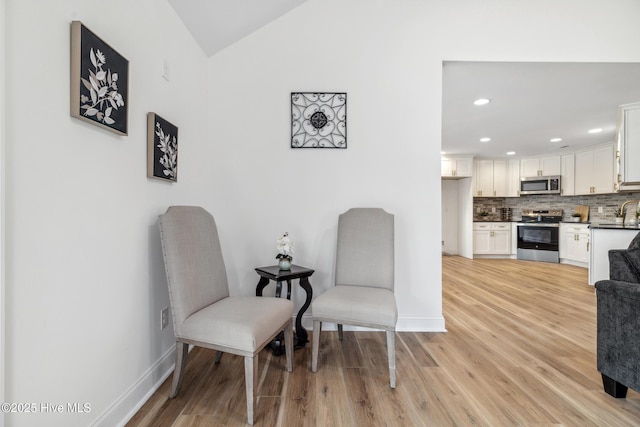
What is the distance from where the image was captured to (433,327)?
248 centimetres

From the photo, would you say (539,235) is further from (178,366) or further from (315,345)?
(178,366)

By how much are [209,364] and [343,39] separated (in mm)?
2698

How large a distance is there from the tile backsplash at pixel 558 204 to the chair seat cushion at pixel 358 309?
6126 millimetres

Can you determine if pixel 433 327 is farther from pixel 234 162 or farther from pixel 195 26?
pixel 195 26

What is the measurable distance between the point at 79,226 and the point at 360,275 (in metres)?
1.67

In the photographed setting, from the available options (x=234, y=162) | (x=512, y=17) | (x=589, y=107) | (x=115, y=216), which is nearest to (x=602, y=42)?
(x=512, y=17)

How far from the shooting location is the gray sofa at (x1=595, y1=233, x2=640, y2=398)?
4.66ft

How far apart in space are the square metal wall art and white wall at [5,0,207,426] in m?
0.99

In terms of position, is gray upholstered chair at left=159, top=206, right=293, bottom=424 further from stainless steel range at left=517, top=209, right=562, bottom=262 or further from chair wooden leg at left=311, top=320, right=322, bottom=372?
stainless steel range at left=517, top=209, right=562, bottom=262

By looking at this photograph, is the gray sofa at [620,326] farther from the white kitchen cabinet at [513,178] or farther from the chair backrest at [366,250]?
the white kitchen cabinet at [513,178]

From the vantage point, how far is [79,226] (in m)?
1.15

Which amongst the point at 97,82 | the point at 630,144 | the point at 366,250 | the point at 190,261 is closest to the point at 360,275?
the point at 366,250

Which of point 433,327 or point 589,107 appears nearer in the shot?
point 433,327

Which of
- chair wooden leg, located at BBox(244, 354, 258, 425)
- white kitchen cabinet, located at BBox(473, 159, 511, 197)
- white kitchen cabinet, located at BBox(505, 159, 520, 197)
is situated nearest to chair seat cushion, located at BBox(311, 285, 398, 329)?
chair wooden leg, located at BBox(244, 354, 258, 425)
